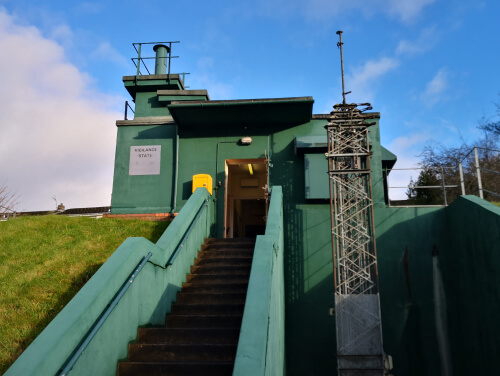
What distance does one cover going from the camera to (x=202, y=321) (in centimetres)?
577

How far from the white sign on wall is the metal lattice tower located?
5.09m

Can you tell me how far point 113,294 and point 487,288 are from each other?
6.62 m

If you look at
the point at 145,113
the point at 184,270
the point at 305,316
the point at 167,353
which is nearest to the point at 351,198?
the point at 305,316

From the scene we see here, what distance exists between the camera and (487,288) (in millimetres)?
7910

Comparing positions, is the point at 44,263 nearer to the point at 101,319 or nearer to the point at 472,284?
Answer: the point at 101,319

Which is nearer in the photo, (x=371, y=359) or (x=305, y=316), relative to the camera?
(x=371, y=359)

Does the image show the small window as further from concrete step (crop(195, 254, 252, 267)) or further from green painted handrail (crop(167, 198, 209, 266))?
concrete step (crop(195, 254, 252, 267))

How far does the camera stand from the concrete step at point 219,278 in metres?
6.86

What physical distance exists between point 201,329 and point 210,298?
39.4 inches

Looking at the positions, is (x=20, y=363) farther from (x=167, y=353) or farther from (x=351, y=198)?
(x=351, y=198)

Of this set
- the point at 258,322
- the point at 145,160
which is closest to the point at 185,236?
the point at 258,322

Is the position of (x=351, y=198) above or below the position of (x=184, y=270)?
above

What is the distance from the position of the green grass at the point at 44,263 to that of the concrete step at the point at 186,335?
1.55m

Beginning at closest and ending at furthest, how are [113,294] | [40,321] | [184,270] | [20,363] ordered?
[20,363]
[113,294]
[40,321]
[184,270]
